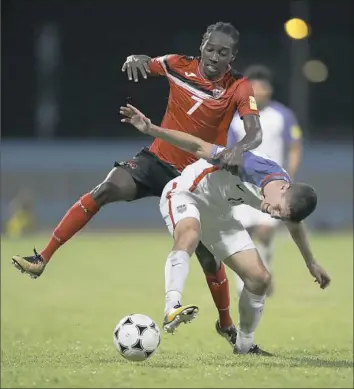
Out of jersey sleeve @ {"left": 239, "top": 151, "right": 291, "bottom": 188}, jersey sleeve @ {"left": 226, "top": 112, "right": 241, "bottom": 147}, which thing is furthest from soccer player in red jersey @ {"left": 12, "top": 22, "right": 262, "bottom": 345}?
jersey sleeve @ {"left": 226, "top": 112, "right": 241, "bottom": 147}

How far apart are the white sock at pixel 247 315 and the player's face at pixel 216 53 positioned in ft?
5.59

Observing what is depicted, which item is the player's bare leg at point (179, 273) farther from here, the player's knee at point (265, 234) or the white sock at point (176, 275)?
the player's knee at point (265, 234)

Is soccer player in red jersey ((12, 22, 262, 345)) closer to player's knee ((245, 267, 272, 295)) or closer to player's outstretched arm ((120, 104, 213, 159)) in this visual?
player's outstretched arm ((120, 104, 213, 159))

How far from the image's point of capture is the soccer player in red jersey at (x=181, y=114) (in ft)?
27.8

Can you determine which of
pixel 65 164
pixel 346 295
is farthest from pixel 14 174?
pixel 346 295

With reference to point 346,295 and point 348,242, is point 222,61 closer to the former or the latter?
point 346,295

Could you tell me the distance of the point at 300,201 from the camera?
7215mm

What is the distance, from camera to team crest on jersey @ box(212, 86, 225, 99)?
8.60m

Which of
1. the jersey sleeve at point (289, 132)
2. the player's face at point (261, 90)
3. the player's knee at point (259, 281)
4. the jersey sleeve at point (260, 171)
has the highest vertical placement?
the jersey sleeve at point (260, 171)

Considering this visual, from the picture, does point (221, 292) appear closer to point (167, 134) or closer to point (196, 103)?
point (196, 103)

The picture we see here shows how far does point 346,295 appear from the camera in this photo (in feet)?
46.0

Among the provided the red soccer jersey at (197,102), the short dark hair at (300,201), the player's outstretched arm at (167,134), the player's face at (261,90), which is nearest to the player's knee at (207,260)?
the red soccer jersey at (197,102)

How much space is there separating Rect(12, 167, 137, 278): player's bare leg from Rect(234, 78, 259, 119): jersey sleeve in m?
1.04

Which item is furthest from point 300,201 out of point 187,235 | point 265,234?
point 265,234
